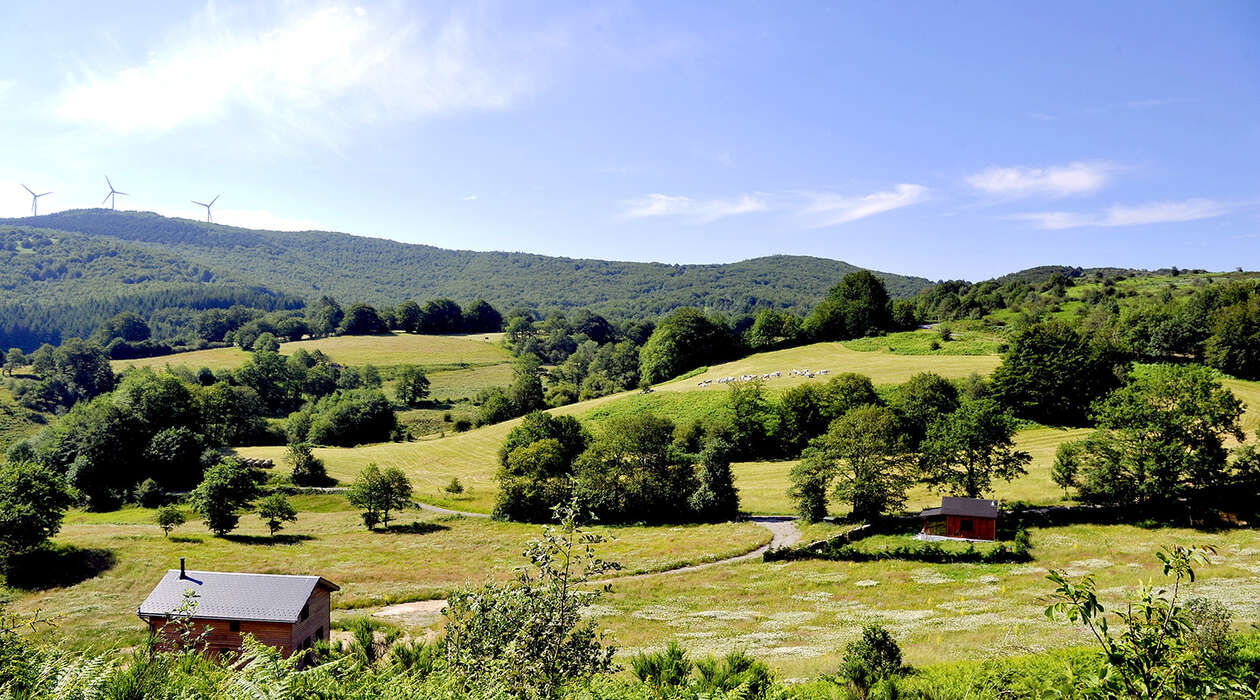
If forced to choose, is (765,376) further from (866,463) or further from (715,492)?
(866,463)

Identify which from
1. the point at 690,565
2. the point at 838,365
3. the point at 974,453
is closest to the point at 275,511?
the point at 690,565

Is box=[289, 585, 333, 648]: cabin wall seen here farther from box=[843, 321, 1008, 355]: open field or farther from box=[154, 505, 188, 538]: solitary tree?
box=[843, 321, 1008, 355]: open field

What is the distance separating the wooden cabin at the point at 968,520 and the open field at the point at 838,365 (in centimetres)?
3742

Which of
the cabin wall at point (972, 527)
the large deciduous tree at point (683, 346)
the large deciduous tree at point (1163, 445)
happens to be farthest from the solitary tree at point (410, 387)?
the large deciduous tree at point (1163, 445)

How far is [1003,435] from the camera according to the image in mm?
45562

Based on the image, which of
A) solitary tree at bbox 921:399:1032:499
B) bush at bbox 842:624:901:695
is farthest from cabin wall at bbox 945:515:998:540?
bush at bbox 842:624:901:695

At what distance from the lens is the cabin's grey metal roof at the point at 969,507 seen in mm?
39844

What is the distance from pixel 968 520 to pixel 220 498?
5758cm

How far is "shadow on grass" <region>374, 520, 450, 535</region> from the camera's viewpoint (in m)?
52.9

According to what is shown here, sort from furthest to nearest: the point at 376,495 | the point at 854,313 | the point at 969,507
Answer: the point at 854,313 → the point at 376,495 → the point at 969,507

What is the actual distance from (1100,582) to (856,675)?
932 inches

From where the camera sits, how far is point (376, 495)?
5434cm

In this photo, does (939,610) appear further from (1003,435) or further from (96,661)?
(96,661)

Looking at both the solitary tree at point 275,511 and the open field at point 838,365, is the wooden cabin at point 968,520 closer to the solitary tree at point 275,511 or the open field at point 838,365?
the open field at point 838,365
